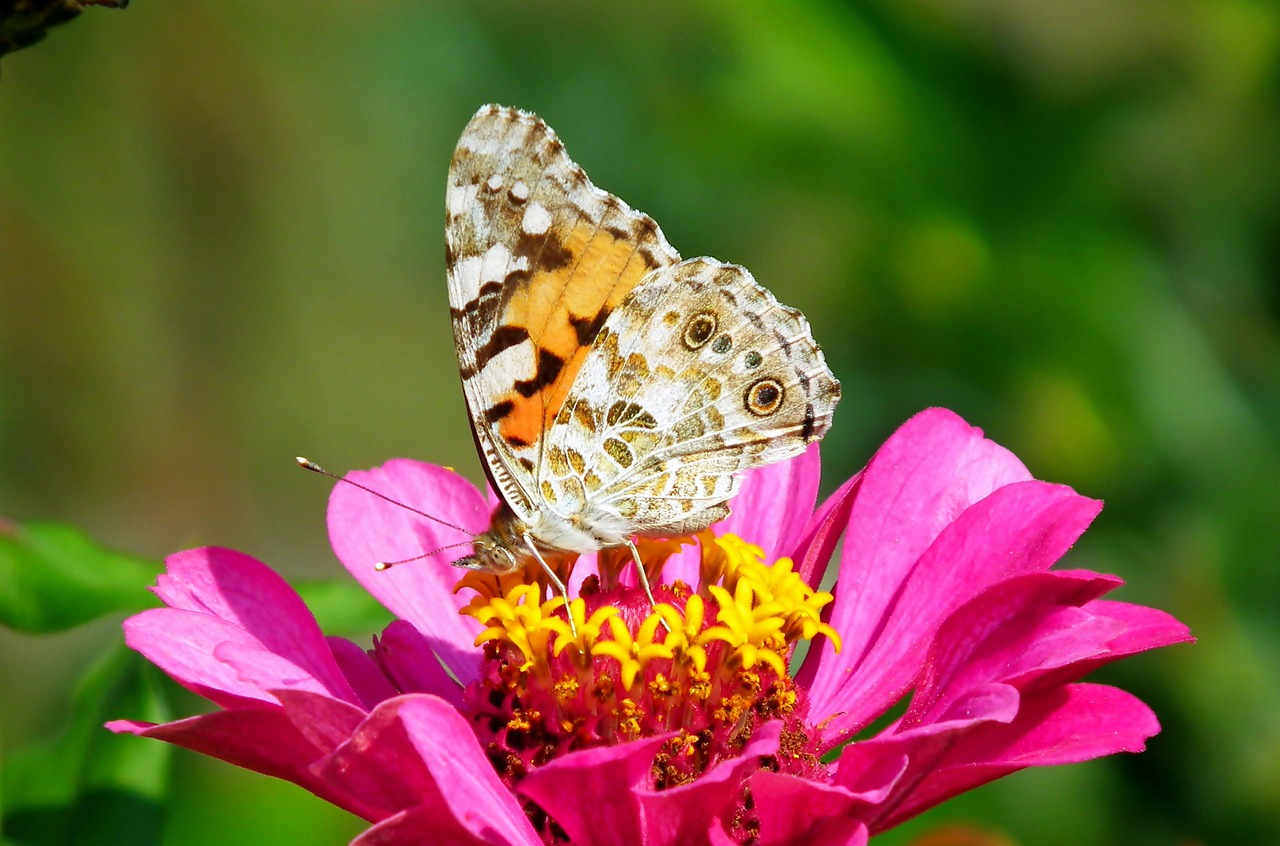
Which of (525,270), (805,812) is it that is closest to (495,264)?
(525,270)

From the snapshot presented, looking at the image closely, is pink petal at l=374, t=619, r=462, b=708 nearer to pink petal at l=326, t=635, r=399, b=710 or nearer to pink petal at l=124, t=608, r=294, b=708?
pink petal at l=326, t=635, r=399, b=710

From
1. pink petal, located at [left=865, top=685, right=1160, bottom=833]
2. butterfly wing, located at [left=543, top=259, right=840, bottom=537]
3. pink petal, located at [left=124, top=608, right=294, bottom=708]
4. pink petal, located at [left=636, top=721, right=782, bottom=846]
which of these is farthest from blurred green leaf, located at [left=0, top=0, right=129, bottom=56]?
pink petal, located at [left=865, top=685, right=1160, bottom=833]

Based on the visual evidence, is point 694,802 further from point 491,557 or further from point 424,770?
point 491,557

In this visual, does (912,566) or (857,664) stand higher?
(912,566)

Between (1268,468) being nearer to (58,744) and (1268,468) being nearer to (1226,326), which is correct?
(1226,326)

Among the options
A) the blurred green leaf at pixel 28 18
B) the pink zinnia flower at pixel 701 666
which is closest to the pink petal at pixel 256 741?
the pink zinnia flower at pixel 701 666

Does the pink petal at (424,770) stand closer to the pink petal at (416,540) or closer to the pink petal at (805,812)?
the pink petal at (805,812)

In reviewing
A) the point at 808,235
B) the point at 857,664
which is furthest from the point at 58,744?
the point at 808,235
